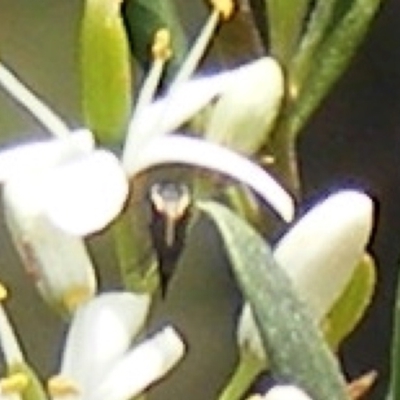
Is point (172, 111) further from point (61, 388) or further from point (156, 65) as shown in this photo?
point (61, 388)

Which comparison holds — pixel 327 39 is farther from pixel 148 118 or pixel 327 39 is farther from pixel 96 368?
pixel 96 368

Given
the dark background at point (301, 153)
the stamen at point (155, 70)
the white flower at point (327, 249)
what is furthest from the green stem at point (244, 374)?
the dark background at point (301, 153)

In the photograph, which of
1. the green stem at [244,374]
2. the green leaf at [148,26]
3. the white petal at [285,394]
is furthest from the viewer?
the green leaf at [148,26]

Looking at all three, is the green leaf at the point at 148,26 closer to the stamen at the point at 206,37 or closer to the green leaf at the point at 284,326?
the stamen at the point at 206,37

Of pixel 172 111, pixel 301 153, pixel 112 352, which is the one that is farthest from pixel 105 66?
pixel 301 153

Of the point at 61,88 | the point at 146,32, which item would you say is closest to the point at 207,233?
the point at 61,88
